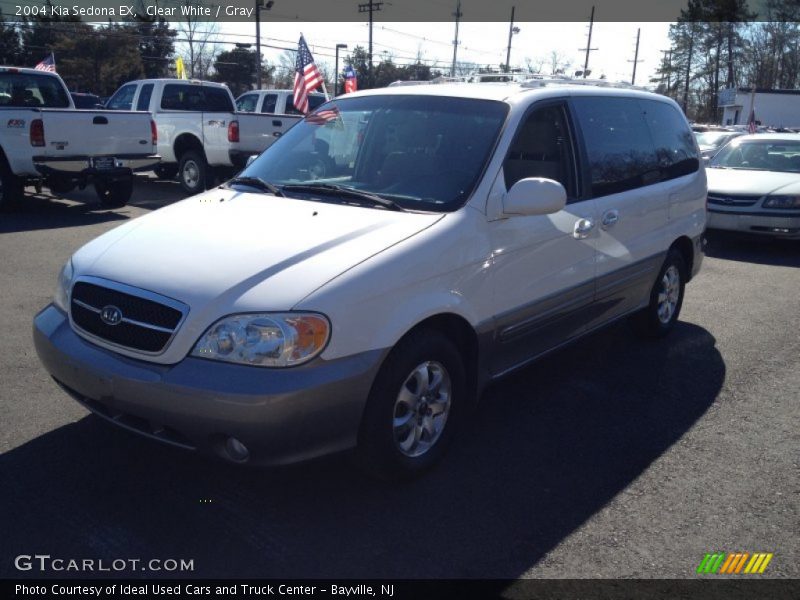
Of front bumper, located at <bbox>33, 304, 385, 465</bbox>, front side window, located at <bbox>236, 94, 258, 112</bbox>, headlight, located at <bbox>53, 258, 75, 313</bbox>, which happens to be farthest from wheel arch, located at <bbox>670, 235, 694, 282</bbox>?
front side window, located at <bbox>236, 94, 258, 112</bbox>

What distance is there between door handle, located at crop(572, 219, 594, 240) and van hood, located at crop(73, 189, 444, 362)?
1.19 m

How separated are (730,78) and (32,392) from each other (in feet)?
237

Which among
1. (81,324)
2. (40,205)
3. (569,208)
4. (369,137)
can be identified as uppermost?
(369,137)

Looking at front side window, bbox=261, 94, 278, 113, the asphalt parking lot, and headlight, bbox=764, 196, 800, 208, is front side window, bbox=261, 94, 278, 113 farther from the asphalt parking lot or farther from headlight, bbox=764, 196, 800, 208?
the asphalt parking lot

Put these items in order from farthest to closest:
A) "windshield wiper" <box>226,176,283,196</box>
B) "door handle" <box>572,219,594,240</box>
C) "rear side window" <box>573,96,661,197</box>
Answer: "rear side window" <box>573,96,661,197</box>, "door handle" <box>572,219,594,240</box>, "windshield wiper" <box>226,176,283,196</box>

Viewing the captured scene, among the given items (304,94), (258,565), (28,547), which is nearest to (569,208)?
(258,565)

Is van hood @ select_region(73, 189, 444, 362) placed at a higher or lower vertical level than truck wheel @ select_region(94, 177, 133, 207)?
higher

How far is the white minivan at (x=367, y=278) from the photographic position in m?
3.15

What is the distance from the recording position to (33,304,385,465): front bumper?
305 centimetres

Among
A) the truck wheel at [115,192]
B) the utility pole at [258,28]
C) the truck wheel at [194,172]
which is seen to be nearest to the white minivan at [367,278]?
the truck wheel at [115,192]

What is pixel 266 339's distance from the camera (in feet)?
10.3

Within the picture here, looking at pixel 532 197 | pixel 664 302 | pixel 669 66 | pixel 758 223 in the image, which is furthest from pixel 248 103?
pixel 669 66

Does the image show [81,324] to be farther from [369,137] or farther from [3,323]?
[3,323]

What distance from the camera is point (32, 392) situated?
461cm
